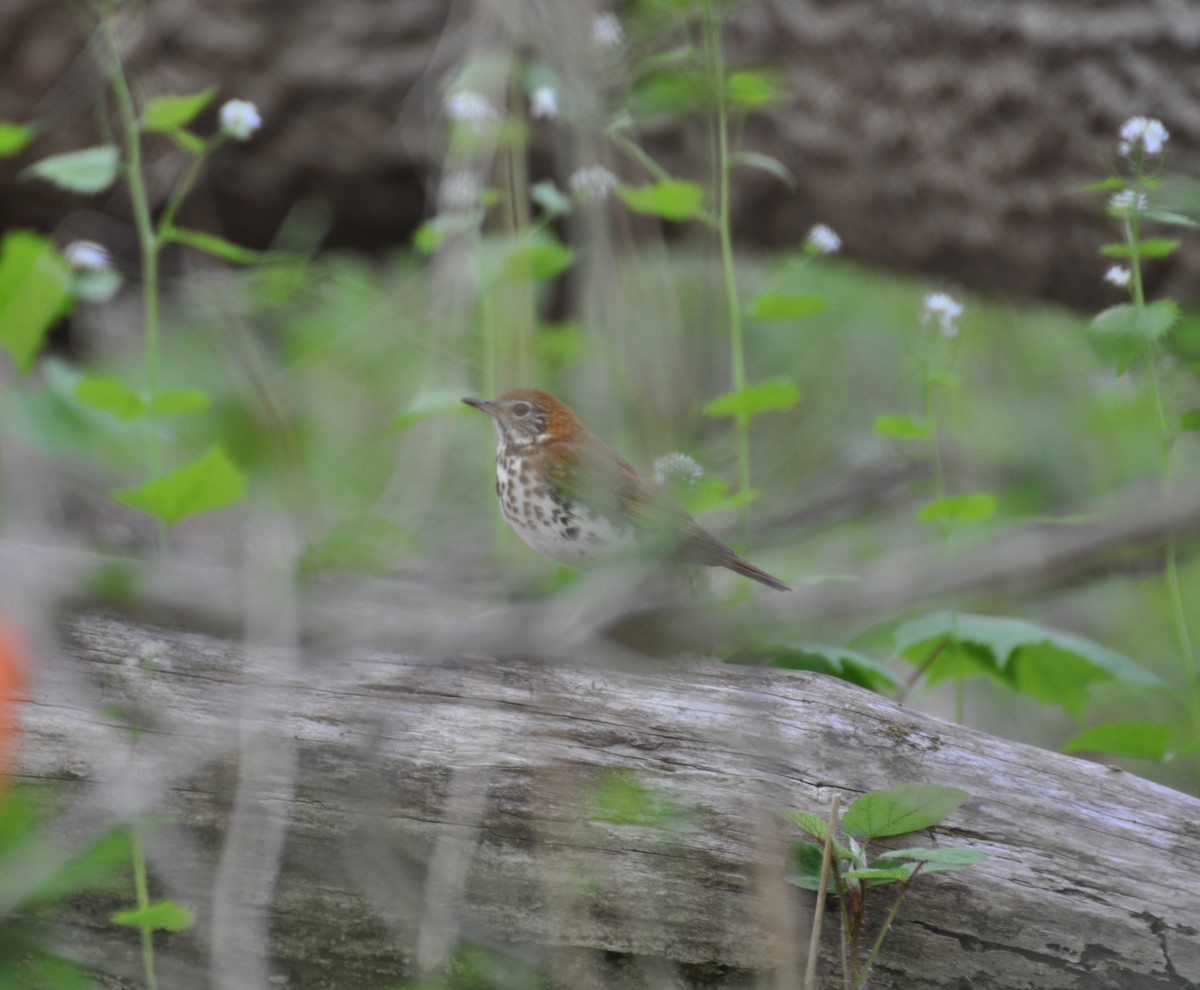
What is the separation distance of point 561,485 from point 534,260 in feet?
1.64

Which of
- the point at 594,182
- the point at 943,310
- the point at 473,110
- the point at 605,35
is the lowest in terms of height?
the point at 594,182

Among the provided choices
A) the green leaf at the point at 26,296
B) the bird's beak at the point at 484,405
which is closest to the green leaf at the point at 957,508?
the bird's beak at the point at 484,405

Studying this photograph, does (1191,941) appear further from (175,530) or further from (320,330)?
(320,330)

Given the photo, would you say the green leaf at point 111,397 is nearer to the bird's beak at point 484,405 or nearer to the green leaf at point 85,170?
the green leaf at point 85,170

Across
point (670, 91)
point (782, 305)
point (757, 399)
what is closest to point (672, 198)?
point (782, 305)

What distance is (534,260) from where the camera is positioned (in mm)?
2436

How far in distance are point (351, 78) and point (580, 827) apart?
8.88 feet

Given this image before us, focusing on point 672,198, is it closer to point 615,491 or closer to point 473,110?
point 615,491

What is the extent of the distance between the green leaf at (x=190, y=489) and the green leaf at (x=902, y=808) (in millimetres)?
1054

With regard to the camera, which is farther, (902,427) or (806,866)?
(902,427)

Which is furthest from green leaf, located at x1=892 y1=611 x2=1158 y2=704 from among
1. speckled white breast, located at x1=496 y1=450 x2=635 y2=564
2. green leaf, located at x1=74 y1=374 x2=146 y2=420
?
green leaf, located at x1=74 y1=374 x2=146 y2=420

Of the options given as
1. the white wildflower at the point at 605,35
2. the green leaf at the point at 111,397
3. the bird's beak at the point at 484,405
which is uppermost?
the white wildflower at the point at 605,35

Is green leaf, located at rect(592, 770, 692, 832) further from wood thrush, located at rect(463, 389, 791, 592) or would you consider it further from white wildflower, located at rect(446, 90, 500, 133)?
white wildflower, located at rect(446, 90, 500, 133)

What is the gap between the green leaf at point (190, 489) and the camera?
1.80m
